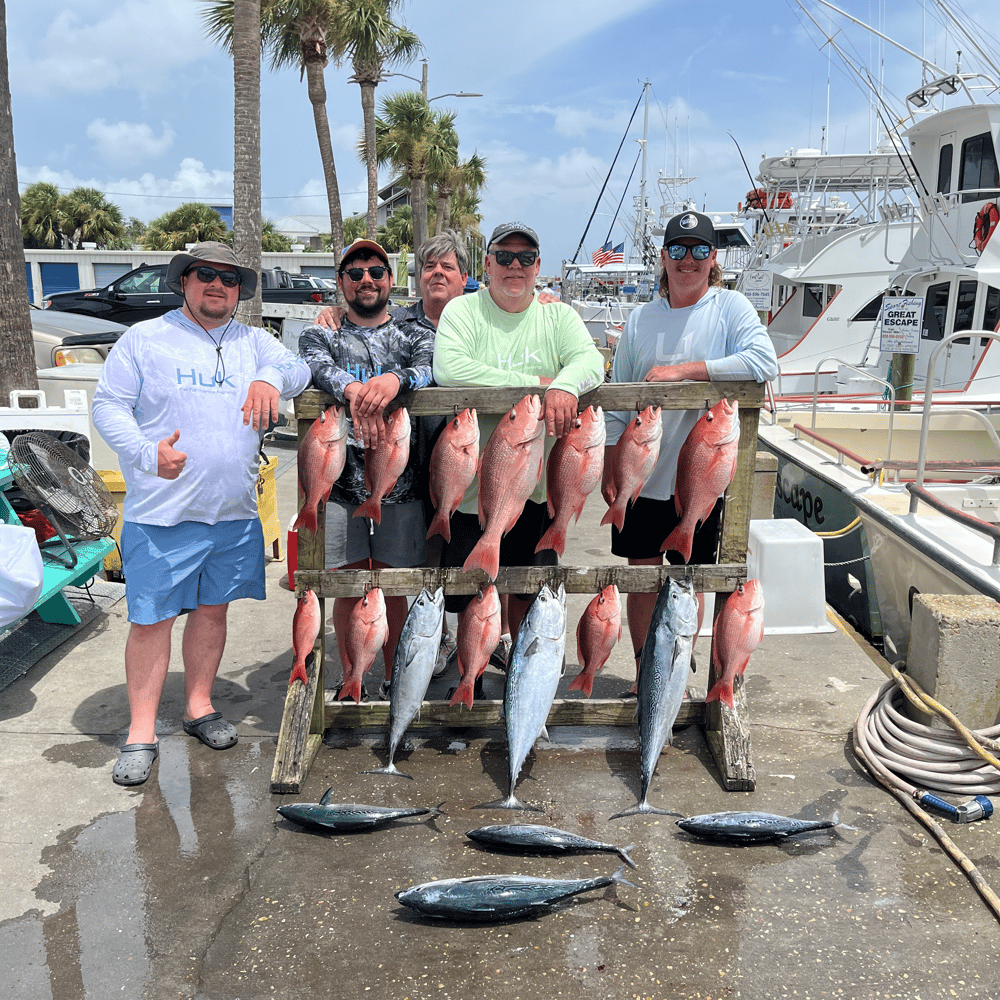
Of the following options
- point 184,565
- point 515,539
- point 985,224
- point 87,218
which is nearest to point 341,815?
point 184,565

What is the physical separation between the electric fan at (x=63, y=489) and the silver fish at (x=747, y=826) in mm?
3453

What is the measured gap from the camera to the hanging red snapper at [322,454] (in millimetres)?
3279

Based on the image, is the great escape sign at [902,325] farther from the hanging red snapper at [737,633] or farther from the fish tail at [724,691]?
the fish tail at [724,691]

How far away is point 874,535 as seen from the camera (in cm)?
635

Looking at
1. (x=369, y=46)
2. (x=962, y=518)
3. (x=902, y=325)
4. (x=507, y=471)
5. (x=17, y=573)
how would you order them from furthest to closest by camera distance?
1. (x=369, y=46)
2. (x=902, y=325)
3. (x=962, y=518)
4. (x=17, y=573)
5. (x=507, y=471)

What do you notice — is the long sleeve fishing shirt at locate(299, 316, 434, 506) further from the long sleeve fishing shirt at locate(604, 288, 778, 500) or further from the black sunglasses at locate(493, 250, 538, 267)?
the long sleeve fishing shirt at locate(604, 288, 778, 500)

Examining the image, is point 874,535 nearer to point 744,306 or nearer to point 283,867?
point 744,306

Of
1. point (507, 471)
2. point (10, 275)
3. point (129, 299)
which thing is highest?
point (129, 299)

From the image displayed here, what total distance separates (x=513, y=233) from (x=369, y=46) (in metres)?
23.1

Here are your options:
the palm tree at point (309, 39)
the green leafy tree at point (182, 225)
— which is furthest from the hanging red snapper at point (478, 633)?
the green leafy tree at point (182, 225)

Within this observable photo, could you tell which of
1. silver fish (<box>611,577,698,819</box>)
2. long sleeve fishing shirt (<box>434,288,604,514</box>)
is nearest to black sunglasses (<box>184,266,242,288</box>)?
long sleeve fishing shirt (<box>434,288,604,514</box>)

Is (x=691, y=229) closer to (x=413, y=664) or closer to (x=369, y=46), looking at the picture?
(x=413, y=664)

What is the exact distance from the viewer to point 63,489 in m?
4.73

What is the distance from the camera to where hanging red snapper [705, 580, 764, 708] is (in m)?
3.42
